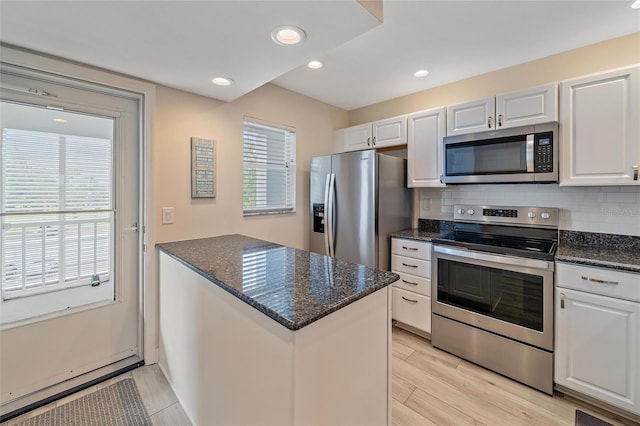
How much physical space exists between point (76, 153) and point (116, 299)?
108 centimetres

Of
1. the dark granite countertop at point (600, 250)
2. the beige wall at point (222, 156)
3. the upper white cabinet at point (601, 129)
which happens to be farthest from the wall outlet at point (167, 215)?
the upper white cabinet at point (601, 129)

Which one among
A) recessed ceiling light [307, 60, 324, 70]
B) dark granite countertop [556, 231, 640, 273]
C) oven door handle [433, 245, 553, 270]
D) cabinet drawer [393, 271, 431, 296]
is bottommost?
cabinet drawer [393, 271, 431, 296]

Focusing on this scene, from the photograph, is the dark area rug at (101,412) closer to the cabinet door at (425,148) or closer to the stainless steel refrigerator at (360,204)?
the stainless steel refrigerator at (360,204)

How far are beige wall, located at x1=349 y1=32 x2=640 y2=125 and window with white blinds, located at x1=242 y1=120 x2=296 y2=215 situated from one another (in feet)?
4.20

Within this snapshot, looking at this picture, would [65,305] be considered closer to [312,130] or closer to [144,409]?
[144,409]

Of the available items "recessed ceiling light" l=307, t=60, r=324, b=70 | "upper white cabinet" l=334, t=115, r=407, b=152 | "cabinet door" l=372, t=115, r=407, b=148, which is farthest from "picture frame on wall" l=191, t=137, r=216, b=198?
"cabinet door" l=372, t=115, r=407, b=148

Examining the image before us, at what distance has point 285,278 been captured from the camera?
1.25 metres

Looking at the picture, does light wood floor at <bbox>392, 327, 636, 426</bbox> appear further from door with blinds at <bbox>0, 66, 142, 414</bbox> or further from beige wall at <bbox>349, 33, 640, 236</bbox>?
door with blinds at <bbox>0, 66, 142, 414</bbox>

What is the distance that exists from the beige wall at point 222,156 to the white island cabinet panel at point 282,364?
821mm

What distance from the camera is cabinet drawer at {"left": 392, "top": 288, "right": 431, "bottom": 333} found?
245 cm

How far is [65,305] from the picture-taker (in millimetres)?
1859

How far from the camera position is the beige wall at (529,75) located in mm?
2002

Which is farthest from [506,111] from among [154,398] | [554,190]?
[154,398]

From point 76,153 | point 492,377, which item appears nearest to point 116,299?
point 76,153
